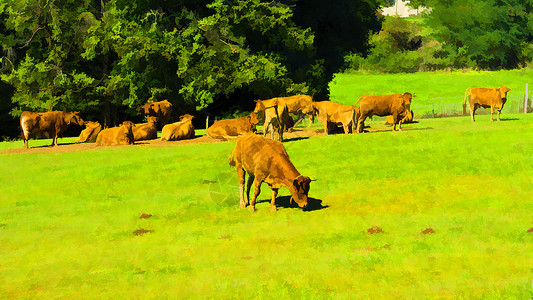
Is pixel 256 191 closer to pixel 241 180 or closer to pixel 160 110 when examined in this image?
pixel 241 180

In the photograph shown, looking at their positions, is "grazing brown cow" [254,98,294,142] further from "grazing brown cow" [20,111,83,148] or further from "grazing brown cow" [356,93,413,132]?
"grazing brown cow" [20,111,83,148]

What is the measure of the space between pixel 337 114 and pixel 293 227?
55.5 ft

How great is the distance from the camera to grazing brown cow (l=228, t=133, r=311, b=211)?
1545cm

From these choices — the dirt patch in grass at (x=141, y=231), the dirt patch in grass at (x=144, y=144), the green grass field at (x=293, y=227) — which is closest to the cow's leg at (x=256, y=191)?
the green grass field at (x=293, y=227)

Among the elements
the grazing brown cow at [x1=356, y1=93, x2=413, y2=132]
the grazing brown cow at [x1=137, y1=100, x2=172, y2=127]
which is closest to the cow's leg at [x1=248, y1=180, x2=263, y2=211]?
the grazing brown cow at [x1=356, y1=93, x2=413, y2=132]

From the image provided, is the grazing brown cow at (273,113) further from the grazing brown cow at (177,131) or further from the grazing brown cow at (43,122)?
the grazing brown cow at (43,122)

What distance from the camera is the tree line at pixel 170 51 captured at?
1594 inches

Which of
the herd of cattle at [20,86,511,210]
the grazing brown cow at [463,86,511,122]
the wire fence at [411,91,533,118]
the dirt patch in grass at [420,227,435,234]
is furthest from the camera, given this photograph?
the wire fence at [411,91,533,118]

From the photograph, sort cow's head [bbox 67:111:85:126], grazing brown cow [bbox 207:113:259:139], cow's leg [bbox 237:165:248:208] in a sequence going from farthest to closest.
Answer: cow's head [bbox 67:111:85:126], grazing brown cow [bbox 207:113:259:139], cow's leg [bbox 237:165:248:208]

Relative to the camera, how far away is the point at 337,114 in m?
31.4

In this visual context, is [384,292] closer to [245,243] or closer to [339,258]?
[339,258]

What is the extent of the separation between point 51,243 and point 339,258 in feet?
21.0

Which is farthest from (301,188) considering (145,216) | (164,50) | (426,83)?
(426,83)

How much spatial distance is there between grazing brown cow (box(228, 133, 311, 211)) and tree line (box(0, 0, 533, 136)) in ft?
76.0
